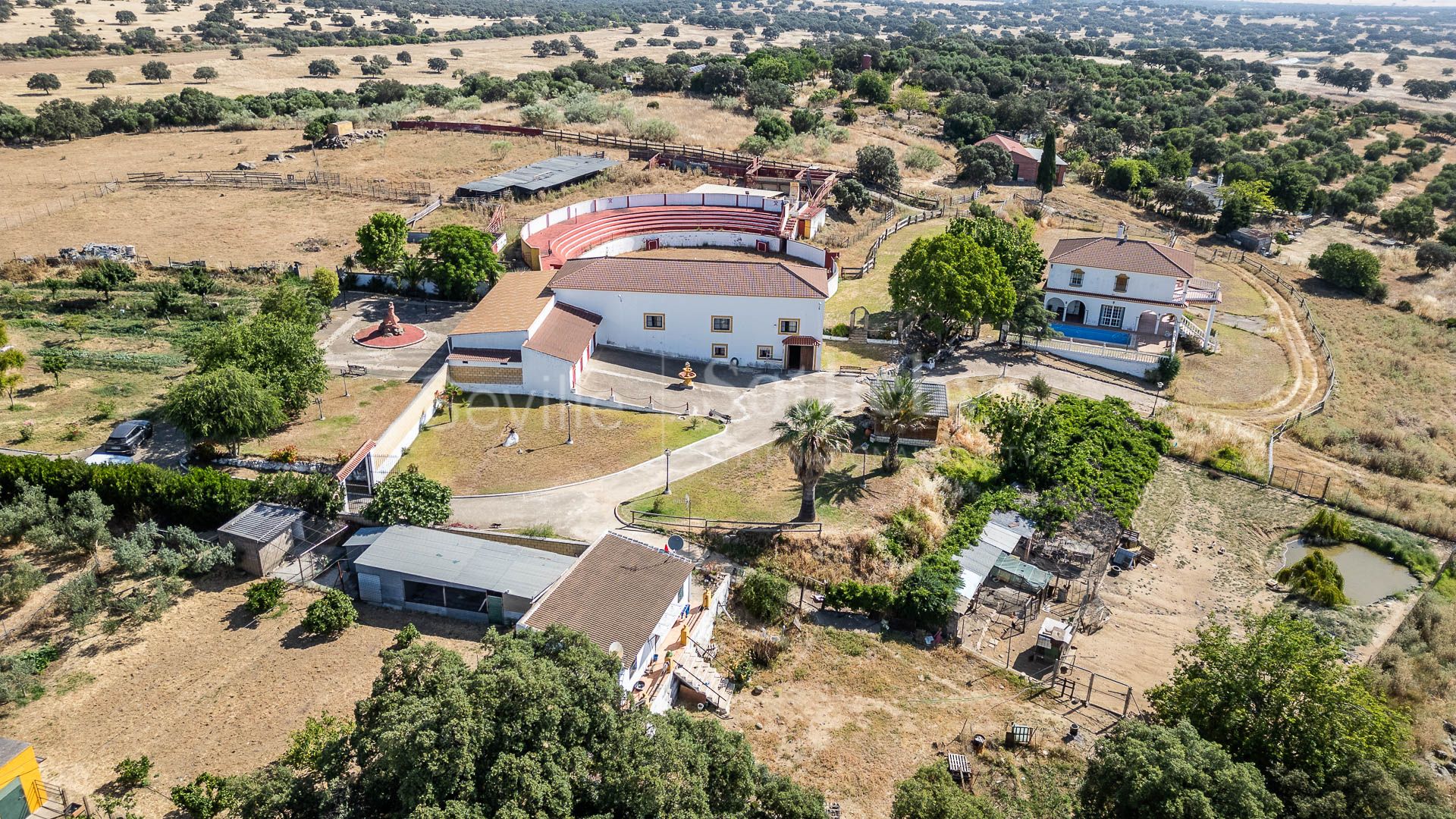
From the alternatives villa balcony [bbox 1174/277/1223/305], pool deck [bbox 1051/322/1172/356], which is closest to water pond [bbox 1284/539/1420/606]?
pool deck [bbox 1051/322/1172/356]

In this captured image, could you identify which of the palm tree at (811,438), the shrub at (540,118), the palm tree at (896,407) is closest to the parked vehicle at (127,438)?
the palm tree at (811,438)

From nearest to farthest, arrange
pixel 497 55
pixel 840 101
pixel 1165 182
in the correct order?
pixel 1165 182, pixel 840 101, pixel 497 55

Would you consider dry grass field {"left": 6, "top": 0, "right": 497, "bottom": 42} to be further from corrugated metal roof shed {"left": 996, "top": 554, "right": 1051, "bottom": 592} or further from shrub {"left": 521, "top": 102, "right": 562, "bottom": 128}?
corrugated metal roof shed {"left": 996, "top": 554, "right": 1051, "bottom": 592}

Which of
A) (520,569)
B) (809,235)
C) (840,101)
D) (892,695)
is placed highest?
(840,101)

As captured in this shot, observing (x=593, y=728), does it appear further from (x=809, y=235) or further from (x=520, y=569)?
(x=809, y=235)

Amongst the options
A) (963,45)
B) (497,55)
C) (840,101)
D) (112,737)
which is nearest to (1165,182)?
(840,101)

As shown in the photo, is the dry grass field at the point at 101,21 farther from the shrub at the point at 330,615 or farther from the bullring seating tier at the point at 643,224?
the shrub at the point at 330,615
